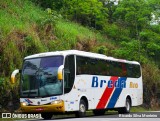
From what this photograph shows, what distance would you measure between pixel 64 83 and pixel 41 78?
1.14 meters

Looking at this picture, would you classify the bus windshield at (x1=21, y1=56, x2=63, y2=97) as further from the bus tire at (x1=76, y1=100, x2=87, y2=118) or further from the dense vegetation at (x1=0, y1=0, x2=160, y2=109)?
the dense vegetation at (x1=0, y1=0, x2=160, y2=109)

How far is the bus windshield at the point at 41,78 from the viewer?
61.7ft

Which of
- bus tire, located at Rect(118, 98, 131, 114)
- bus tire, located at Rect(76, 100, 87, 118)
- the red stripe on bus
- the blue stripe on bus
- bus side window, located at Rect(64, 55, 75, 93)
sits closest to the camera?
bus side window, located at Rect(64, 55, 75, 93)

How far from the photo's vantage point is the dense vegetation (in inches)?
974

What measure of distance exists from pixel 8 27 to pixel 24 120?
29.3 ft

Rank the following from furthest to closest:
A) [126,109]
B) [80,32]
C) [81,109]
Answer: [80,32] → [126,109] → [81,109]

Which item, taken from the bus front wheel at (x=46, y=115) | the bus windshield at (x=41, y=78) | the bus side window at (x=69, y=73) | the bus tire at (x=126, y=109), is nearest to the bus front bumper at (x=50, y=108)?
the bus windshield at (x=41, y=78)

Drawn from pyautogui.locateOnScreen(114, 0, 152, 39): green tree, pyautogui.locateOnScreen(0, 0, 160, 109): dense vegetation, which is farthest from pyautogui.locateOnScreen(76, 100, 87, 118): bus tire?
pyautogui.locateOnScreen(114, 0, 152, 39): green tree

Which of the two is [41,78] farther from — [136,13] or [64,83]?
[136,13]

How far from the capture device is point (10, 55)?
947 inches

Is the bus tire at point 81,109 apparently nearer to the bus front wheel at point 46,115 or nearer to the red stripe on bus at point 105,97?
the bus front wheel at point 46,115

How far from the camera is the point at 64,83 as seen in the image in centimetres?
1894

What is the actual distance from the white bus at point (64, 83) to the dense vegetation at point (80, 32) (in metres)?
3.70

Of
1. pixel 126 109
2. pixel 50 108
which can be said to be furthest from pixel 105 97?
pixel 50 108
